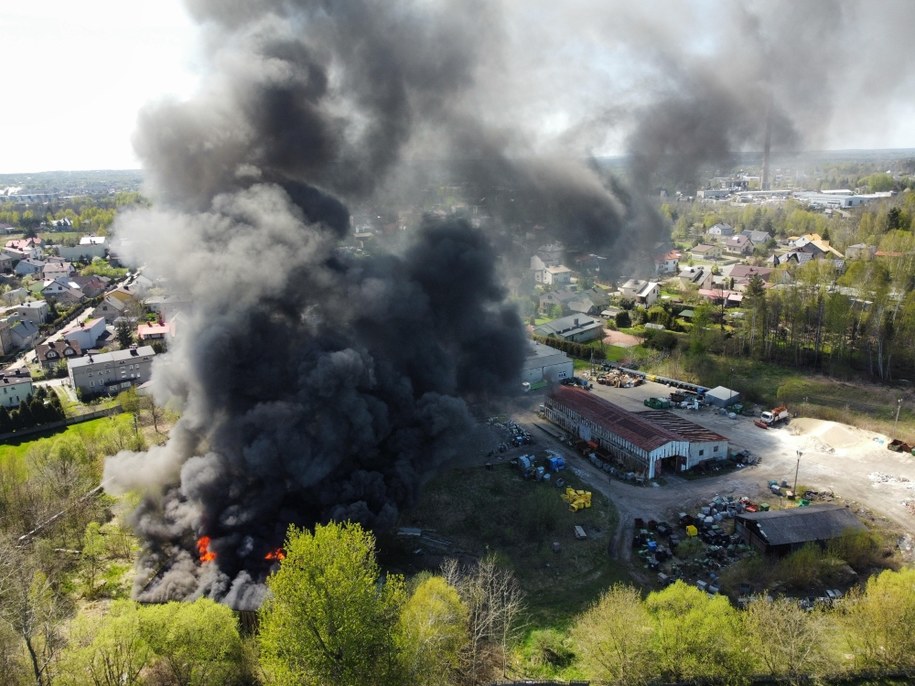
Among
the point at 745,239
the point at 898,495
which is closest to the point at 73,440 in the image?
the point at 898,495

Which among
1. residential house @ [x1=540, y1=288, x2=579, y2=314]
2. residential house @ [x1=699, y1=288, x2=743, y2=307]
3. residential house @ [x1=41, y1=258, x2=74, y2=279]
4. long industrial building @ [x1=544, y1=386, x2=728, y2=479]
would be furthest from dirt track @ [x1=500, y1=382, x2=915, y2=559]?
residential house @ [x1=41, y1=258, x2=74, y2=279]

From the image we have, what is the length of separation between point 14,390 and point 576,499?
39502mm

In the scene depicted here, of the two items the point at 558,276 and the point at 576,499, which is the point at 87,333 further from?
the point at 576,499

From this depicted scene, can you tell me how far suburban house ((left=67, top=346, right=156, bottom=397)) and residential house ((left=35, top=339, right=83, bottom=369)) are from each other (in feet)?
17.6

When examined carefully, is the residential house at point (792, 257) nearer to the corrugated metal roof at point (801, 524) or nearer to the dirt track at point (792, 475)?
the dirt track at point (792, 475)

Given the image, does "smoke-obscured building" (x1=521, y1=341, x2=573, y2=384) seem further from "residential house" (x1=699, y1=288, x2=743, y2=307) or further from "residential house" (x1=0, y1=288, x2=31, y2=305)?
"residential house" (x1=0, y1=288, x2=31, y2=305)

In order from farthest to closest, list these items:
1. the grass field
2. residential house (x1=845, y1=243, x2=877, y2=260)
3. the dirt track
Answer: residential house (x1=845, y1=243, x2=877, y2=260) → the dirt track → the grass field

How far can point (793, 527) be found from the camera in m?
25.4

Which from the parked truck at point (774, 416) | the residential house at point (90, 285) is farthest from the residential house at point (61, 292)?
the parked truck at point (774, 416)

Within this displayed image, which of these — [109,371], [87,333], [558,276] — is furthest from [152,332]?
[558,276]

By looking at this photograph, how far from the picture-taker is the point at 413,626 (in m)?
16.5

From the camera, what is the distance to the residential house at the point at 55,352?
52.1 meters

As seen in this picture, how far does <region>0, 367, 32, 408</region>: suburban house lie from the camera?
43312mm

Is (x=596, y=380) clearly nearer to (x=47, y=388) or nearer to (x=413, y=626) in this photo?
(x=413, y=626)
